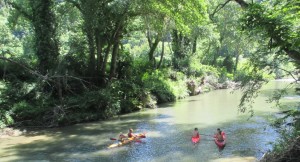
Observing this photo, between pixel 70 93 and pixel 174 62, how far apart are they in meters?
15.3

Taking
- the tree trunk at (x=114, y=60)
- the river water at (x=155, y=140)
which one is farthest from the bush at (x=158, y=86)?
the river water at (x=155, y=140)

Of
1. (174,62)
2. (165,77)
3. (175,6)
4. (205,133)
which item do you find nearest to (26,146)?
(205,133)

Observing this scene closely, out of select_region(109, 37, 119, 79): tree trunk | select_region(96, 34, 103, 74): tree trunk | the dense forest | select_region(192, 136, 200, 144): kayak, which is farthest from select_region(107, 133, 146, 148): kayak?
select_region(109, 37, 119, 79): tree trunk

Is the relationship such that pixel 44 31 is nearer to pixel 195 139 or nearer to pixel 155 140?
pixel 155 140

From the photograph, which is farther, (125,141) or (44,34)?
(44,34)

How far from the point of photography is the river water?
1253cm

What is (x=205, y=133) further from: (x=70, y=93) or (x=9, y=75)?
(x=9, y=75)

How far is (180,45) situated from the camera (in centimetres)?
3478

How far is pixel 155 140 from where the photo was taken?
14.9m

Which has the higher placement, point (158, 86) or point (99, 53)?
point (99, 53)

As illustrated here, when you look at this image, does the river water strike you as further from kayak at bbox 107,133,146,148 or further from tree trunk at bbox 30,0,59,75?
tree trunk at bbox 30,0,59,75

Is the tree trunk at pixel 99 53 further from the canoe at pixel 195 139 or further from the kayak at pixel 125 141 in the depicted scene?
the canoe at pixel 195 139

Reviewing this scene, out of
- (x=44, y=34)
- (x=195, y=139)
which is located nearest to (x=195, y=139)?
(x=195, y=139)

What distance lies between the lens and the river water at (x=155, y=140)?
1253 cm
